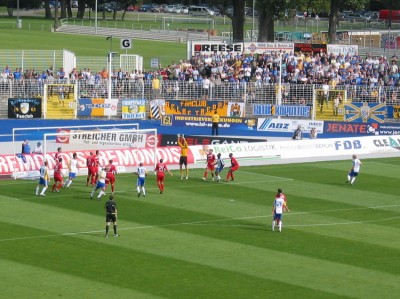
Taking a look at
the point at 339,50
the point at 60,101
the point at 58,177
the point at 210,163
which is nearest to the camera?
the point at 58,177

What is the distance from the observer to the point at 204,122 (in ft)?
225

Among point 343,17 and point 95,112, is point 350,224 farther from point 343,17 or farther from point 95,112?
point 343,17

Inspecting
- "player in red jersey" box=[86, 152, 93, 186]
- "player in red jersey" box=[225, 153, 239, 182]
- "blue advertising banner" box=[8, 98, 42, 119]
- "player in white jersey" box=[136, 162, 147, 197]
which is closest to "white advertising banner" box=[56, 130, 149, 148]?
"player in red jersey" box=[86, 152, 93, 186]

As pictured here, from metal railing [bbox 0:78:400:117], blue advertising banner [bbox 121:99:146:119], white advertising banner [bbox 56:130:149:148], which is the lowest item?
white advertising banner [bbox 56:130:149:148]

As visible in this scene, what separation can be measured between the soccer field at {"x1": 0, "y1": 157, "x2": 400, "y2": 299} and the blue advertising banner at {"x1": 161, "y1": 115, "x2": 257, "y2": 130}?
17.1 m

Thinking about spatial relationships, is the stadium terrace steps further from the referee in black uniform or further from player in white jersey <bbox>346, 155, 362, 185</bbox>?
the referee in black uniform

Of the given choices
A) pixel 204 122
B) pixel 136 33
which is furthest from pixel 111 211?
pixel 136 33

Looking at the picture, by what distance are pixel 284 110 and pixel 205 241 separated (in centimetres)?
3343

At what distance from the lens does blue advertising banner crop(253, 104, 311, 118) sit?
6756 cm

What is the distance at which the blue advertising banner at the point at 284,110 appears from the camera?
222ft

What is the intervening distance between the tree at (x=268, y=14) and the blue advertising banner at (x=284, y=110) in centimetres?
2520

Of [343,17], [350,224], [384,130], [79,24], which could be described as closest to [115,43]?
[79,24]

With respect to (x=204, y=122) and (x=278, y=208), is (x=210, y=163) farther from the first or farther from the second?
(x=204, y=122)

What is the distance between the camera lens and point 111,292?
2856 cm
